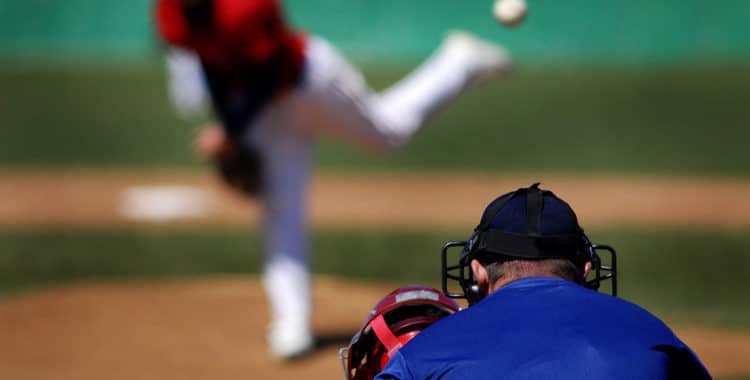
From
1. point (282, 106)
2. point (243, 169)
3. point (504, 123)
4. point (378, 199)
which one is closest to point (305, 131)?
point (282, 106)

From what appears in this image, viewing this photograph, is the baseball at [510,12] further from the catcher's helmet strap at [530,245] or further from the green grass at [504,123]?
the green grass at [504,123]

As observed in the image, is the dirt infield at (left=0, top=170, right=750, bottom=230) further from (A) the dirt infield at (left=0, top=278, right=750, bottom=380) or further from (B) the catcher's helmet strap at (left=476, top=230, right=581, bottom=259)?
(B) the catcher's helmet strap at (left=476, top=230, right=581, bottom=259)

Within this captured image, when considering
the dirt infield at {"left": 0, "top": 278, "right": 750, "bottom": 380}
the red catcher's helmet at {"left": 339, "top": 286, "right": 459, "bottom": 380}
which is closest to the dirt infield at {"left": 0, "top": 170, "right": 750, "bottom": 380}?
the dirt infield at {"left": 0, "top": 278, "right": 750, "bottom": 380}

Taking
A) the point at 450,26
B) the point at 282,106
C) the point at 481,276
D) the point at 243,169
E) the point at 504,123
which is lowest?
the point at 504,123

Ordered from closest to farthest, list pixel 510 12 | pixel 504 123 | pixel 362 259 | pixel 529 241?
1. pixel 529 241
2. pixel 510 12
3. pixel 362 259
4. pixel 504 123

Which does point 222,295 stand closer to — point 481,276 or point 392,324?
point 392,324

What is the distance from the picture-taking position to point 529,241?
78.8 inches

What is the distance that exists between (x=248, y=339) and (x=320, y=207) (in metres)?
4.59

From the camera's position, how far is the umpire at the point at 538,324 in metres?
1.88

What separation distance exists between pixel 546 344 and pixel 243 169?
10.9ft

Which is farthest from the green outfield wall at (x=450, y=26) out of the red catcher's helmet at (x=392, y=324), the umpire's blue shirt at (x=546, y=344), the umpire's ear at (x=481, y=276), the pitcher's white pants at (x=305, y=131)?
the umpire's blue shirt at (x=546, y=344)

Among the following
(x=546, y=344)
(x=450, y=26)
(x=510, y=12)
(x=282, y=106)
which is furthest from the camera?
(x=450, y=26)

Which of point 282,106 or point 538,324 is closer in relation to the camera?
point 538,324

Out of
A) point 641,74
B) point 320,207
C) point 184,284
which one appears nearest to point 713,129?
point 641,74
